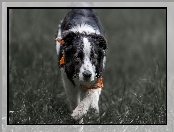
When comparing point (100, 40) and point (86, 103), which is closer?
point (100, 40)

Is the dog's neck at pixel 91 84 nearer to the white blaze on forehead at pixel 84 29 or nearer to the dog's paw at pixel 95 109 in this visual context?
the dog's paw at pixel 95 109

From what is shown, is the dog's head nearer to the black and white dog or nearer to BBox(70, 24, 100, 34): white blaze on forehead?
the black and white dog

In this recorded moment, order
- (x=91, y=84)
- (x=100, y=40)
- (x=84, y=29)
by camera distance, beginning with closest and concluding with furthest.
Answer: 1. (x=100, y=40)
2. (x=91, y=84)
3. (x=84, y=29)

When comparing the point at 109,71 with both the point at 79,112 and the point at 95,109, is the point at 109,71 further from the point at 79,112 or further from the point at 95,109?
the point at 79,112

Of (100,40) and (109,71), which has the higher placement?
(100,40)

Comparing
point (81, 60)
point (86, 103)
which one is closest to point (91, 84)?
point (86, 103)

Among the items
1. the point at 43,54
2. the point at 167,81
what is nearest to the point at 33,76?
the point at 43,54

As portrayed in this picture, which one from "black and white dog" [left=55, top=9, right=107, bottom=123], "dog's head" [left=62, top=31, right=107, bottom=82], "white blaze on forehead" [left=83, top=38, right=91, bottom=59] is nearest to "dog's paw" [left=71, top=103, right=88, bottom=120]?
"black and white dog" [left=55, top=9, right=107, bottom=123]

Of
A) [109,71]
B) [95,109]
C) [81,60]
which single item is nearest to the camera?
[81,60]
